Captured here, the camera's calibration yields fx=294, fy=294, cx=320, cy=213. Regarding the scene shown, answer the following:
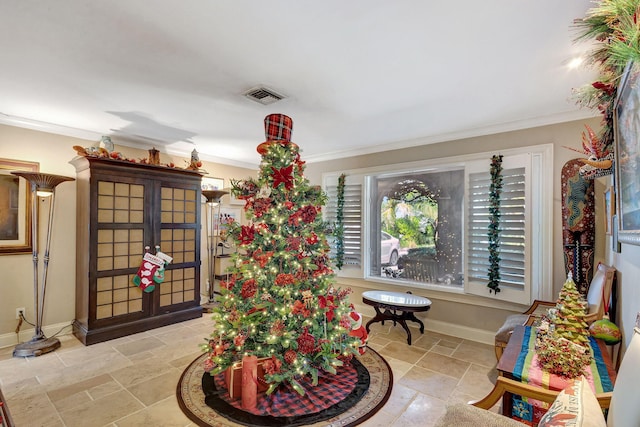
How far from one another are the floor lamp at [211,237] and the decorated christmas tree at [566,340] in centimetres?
411

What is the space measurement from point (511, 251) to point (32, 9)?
Answer: 426cm

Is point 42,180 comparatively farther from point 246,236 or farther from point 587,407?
A: point 587,407

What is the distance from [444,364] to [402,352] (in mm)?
437

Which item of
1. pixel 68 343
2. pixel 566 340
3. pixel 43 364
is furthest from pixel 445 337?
pixel 68 343

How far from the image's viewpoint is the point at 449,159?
3711 millimetres

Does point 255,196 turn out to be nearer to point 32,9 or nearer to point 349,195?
point 32,9

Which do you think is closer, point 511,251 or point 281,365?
point 281,365

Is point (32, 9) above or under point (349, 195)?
Answer: above

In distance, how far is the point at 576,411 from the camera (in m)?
0.97

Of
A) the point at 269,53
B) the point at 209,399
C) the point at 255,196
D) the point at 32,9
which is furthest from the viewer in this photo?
the point at 255,196

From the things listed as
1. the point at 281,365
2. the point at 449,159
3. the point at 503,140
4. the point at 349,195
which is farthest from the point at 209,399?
the point at 503,140

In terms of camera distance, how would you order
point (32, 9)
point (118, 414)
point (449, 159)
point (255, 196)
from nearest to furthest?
point (32, 9), point (118, 414), point (255, 196), point (449, 159)

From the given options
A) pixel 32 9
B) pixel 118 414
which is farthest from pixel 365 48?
pixel 118 414

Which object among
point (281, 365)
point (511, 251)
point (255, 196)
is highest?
point (255, 196)
